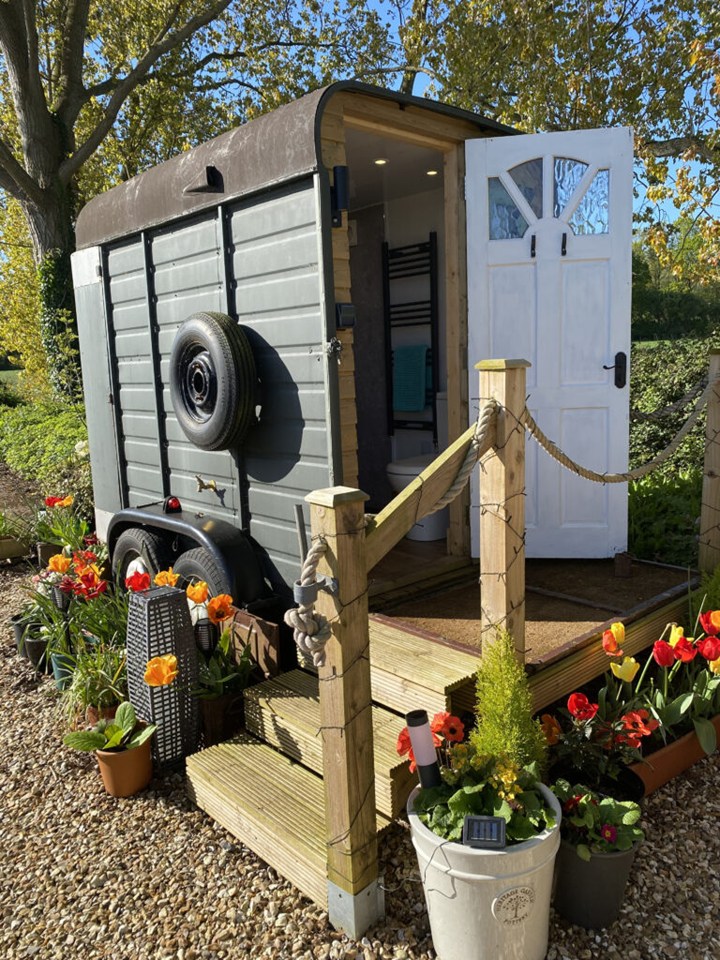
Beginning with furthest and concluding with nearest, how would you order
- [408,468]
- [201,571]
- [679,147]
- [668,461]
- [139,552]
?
[679,147] < [668,461] < [408,468] < [139,552] < [201,571]

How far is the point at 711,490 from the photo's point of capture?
3.97m

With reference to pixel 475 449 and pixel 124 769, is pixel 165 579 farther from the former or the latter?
pixel 475 449

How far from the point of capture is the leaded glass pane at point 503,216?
4047mm

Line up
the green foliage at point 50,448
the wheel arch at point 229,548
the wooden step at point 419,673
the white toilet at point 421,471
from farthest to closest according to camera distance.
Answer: the green foliage at point 50,448 → the white toilet at point 421,471 → the wheel arch at point 229,548 → the wooden step at point 419,673

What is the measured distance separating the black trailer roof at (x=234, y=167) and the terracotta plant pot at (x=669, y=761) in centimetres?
278

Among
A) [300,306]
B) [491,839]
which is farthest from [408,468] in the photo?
[491,839]

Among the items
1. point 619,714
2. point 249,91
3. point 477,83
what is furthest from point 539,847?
point 249,91

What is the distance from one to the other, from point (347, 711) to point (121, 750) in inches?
56.3

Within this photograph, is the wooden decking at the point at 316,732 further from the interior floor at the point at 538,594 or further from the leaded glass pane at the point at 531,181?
the leaded glass pane at the point at 531,181

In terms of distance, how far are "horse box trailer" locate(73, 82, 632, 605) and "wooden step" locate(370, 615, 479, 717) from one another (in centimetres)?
78

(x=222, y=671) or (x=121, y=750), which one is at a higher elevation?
(x=222, y=671)

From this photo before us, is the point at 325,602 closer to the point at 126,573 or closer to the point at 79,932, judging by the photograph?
the point at 79,932

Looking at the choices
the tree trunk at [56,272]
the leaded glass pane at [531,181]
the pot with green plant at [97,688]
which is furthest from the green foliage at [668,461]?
the tree trunk at [56,272]

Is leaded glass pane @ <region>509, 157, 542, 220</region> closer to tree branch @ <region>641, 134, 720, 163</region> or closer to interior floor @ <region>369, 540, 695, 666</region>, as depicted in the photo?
interior floor @ <region>369, 540, 695, 666</region>
